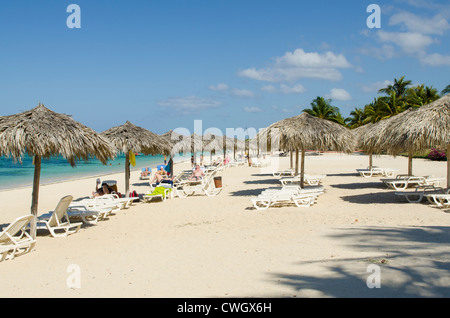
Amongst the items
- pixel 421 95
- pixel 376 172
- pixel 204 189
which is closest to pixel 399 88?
pixel 421 95

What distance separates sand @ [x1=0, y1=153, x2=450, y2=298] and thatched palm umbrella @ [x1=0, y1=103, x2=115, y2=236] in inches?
60.7

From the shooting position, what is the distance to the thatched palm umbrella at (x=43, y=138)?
22.3 feet

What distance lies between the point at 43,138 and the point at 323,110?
4349 cm

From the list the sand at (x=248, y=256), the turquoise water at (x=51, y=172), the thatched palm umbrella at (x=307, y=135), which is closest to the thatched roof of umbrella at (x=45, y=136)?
the sand at (x=248, y=256)

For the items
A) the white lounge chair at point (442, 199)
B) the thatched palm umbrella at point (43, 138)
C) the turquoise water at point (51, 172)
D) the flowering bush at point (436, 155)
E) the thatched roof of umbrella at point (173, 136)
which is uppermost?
the thatched roof of umbrella at point (173, 136)

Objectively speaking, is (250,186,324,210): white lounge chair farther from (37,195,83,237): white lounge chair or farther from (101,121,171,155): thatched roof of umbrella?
(101,121,171,155): thatched roof of umbrella

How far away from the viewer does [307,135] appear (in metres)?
11.1

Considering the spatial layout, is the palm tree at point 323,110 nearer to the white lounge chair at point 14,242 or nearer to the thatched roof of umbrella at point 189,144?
the thatched roof of umbrella at point 189,144

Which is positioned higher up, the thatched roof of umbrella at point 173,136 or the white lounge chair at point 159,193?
the thatched roof of umbrella at point 173,136

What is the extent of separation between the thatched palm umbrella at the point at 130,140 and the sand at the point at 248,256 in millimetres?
3391

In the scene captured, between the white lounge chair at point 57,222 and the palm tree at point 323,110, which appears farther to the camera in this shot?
the palm tree at point 323,110

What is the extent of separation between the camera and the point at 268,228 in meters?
6.93
